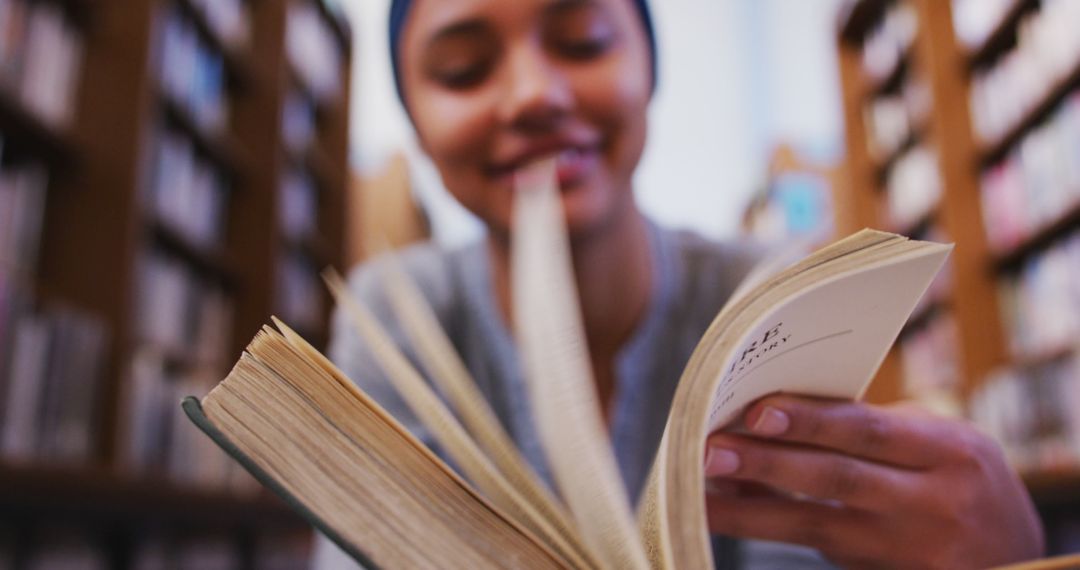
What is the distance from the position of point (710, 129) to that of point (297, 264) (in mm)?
3281

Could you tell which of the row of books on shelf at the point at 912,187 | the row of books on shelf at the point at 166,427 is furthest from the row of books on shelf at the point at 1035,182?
the row of books on shelf at the point at 166,427

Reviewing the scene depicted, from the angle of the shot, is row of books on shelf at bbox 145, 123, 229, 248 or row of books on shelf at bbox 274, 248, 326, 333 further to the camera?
row of books on shelf at bbox 274, 248, 326, 333

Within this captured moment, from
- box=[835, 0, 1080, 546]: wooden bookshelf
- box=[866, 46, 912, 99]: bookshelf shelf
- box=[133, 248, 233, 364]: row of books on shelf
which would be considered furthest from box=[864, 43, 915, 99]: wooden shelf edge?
box=[133, 248, 233, 364]: row of books on shelf

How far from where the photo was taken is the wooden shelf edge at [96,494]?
3.32ft

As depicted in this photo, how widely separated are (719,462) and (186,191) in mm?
2203

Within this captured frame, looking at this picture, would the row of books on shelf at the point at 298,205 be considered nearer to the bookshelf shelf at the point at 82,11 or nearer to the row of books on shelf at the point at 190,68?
the row of books on shelf at the point at 190,68

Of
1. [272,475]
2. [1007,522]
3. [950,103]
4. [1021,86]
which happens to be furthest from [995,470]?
[950,103]

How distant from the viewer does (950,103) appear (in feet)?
9.03

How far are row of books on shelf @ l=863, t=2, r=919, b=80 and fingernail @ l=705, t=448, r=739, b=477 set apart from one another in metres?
3.05

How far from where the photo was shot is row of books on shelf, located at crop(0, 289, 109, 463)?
1330 millimetres

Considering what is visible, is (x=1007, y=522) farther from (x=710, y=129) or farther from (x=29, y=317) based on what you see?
(x=710, y=129)

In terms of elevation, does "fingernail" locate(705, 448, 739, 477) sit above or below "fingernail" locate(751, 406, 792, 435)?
below

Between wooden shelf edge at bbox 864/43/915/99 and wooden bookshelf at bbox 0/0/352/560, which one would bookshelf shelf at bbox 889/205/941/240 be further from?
wooden bookshelf at bbox 0/0/352/560

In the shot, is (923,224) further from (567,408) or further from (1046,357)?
(567,408)
